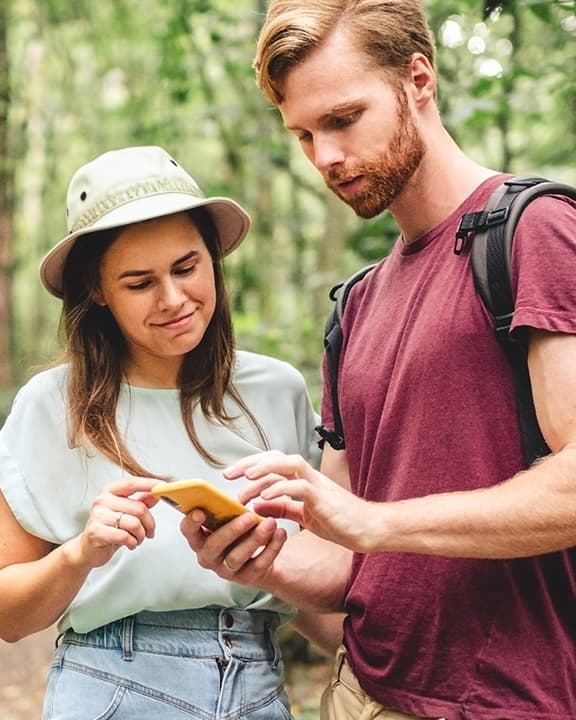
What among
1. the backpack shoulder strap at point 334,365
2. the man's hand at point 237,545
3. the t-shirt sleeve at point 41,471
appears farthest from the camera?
the backpack shoulder strap at point 334,365

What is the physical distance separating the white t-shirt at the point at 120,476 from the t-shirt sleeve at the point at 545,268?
1.01 m

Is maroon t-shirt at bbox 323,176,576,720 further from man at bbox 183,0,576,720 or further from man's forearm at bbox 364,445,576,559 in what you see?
man's forearm at bbox 364,445,576,559

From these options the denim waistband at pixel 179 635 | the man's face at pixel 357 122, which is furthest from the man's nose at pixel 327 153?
the denim waistband at pixel 179 635

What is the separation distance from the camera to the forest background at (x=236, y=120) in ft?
18.5

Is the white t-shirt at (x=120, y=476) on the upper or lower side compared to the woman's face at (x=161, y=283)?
lower

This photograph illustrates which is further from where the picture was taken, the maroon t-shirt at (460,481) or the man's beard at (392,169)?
the man's beard at (392,169)

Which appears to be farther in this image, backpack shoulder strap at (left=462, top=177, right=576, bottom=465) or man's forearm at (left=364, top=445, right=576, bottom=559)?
backpack shoulder strap at (left=462, top=177, right=576, bottom=465)

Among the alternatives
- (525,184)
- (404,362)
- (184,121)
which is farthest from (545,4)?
(184,121)

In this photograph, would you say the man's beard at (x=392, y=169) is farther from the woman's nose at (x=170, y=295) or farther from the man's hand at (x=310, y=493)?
the man's hand at (x=310, y=493)

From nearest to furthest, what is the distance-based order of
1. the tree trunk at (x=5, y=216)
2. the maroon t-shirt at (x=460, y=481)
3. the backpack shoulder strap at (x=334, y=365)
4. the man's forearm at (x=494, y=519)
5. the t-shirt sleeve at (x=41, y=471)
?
the man's forearm at (x=494, y=519)
the maroon t-shirt at (x=460, y=481)
the t-shirt sleeve at (x=41, y=471)
the backpack shoulder strap at (x=334, y=365)
the tree trunk at (x=5, y=216)

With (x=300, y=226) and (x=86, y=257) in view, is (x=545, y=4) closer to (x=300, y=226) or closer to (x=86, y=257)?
(x=86, y=257)

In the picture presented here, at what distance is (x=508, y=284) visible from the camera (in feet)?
7.51

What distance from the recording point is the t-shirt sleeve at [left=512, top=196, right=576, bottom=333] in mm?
2162

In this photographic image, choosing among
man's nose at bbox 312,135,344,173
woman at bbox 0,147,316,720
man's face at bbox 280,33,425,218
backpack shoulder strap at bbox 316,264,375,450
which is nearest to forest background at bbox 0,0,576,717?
woman at bbox 0,147,316,720
